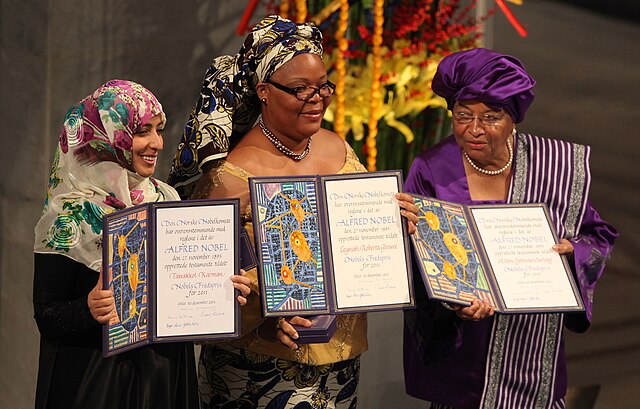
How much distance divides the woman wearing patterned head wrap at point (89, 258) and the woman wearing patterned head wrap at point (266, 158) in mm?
344

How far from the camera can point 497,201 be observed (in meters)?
3.35

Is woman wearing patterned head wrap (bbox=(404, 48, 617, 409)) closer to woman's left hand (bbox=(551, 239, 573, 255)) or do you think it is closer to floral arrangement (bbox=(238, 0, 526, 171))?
woman's left hand (bbox=(551, 239, 573, 255))

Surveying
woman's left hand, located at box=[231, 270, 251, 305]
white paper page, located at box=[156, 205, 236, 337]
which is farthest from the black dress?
woman's left hand, located at box=[231, 270, 251, 305]

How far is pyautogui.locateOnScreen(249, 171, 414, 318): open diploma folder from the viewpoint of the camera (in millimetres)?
2922

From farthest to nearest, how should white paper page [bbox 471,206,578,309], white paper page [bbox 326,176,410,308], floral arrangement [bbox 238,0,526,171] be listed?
floral arrangement [bbox 238,0,526,171]
white paper page [bbox 471,206,578,309]
white paper page [bbox 326,176,410,308]

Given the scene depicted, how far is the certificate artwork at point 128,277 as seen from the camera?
272 cm

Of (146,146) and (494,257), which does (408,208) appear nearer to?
(494,257)

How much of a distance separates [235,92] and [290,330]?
773 mm

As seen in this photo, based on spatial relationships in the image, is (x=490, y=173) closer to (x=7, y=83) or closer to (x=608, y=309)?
(x=7, y=83)

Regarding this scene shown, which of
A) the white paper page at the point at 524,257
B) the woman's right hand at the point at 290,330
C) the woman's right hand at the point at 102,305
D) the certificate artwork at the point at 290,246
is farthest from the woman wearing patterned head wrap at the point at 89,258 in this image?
the white paper page at the point at 524,257

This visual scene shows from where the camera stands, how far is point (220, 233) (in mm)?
2832

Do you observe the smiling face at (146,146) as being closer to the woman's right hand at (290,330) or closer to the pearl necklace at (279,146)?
the pearl necklace at (279,146)

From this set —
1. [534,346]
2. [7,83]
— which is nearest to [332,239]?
[534,346]

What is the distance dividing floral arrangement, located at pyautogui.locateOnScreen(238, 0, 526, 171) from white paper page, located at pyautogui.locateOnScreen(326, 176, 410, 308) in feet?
4.67
